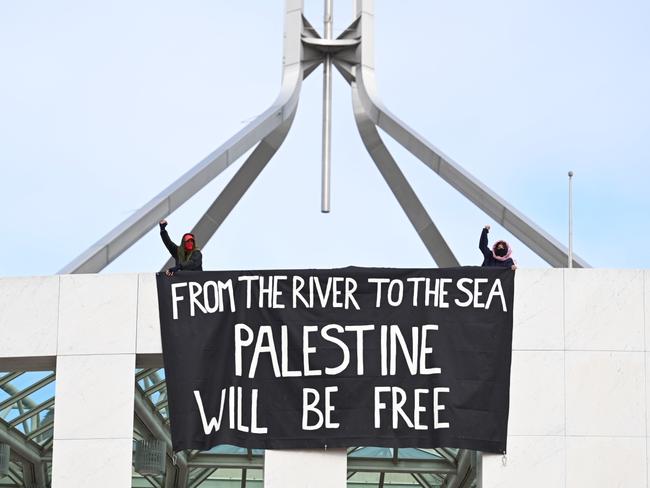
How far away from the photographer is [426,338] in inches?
917

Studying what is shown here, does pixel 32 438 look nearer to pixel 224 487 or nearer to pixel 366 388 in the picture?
pixel 224 487

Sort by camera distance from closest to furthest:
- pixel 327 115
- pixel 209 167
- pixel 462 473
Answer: pixel 209 167 → pixel 327 115 → pixel 462 473

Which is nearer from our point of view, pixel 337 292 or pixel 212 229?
pixel 337 292

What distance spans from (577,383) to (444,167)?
5.56 metres

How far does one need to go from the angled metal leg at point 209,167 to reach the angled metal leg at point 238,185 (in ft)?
A: 1.30

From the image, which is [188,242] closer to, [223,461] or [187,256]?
[187,256]

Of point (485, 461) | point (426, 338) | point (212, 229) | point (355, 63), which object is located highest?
point (355, 63)

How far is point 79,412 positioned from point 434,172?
7.40 m

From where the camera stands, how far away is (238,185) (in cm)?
2898

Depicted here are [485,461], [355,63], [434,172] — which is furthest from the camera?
[355,63]

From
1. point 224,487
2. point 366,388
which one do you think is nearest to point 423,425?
point 366,388

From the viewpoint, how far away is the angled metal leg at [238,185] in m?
28.8

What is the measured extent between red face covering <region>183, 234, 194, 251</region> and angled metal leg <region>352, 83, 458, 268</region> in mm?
5976

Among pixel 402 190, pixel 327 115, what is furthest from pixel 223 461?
pixel 327 115
